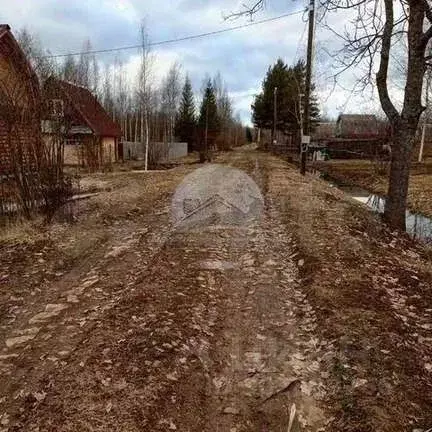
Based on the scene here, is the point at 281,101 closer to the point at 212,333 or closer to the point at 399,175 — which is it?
the point at 399,175

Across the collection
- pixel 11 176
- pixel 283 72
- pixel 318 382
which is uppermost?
pixel 283 72

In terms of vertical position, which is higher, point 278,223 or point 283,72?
point 283,72

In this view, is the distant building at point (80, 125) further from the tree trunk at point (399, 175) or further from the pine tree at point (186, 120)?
the pine tree at point (186, 120)

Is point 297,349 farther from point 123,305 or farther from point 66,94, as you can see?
point 66,94

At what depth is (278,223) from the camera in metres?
Answer: 10.2

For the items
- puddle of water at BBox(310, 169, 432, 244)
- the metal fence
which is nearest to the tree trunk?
puddle of water at BBox(310, 169, 432, 244)

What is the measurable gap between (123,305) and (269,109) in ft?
203

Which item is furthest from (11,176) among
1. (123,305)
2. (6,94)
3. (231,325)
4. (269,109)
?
(269,109)

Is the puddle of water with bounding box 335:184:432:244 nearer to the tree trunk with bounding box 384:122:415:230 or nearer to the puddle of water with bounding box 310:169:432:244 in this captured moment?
the puddle of water with bounding box 310:169:432:244

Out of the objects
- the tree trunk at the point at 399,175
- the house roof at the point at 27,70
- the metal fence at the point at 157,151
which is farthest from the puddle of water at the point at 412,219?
the metal fence at the point at 157,151

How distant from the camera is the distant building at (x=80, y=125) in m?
9.62

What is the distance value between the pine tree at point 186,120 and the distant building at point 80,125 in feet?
49.8

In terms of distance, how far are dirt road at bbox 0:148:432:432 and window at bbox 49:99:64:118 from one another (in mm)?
2493

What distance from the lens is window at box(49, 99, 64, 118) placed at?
31.1 ft
